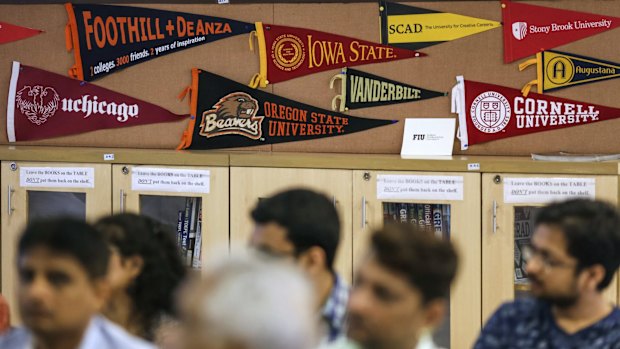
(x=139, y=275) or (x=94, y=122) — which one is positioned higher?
(x=94, y=122)

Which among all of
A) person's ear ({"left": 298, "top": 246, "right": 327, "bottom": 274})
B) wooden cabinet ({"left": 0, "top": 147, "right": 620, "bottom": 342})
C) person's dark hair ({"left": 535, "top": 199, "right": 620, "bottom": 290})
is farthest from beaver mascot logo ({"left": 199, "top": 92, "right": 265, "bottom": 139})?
person's dark hair ({"left": 535, "top": 199, "right": 620, "bottom": 290})

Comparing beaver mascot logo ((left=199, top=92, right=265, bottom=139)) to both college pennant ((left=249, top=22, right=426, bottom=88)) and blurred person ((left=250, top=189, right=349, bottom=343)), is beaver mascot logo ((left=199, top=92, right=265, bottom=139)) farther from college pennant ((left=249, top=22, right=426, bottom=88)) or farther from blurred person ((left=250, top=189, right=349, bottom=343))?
blurred person ((left=250, top=189, right=349, bottom=343))

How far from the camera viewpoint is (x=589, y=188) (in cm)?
391

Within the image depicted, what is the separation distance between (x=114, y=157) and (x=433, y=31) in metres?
1.48

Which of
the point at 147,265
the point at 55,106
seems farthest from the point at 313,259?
the point at 55,106

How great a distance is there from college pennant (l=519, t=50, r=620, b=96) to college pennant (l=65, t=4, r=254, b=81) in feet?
4.74

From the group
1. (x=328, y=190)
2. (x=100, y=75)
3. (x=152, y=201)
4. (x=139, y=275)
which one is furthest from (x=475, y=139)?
(x=139, y=275)

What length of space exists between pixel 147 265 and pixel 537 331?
97cm

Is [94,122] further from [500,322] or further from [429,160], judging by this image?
[500,322]

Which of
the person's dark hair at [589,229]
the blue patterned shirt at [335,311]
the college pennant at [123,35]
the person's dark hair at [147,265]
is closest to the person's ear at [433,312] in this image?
the blue patterned shirt at [335,311]

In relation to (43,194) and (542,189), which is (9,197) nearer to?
(43,194)

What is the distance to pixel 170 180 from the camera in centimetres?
420

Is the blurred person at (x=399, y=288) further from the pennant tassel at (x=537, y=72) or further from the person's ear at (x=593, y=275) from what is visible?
the pennant tassel at (x=537, y=72)

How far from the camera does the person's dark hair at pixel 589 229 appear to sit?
2355 millimetres
